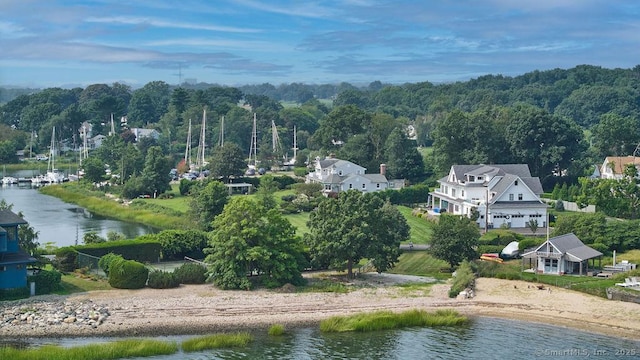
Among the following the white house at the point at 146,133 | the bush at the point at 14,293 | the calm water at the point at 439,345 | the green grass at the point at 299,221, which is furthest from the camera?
the white house at the point at 146,133

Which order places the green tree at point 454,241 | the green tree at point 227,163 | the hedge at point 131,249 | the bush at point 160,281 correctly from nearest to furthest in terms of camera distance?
1. the bush at point 160,281
2. the hedge at point 131,249
3. the green tree at point 454,241
4. the green tree at point 227,163

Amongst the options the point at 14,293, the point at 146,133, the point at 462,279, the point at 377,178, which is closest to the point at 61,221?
the point at 377,178

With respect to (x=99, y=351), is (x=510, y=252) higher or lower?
higher

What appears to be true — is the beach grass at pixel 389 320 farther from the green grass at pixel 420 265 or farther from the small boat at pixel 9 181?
the small boat at pixel 9 181

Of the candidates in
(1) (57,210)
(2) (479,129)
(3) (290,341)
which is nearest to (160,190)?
(1) (57,210)

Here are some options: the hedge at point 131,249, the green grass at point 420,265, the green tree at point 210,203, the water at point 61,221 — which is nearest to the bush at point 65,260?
the hedge at point 131,249

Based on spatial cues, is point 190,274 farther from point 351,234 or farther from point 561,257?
point 561,257
